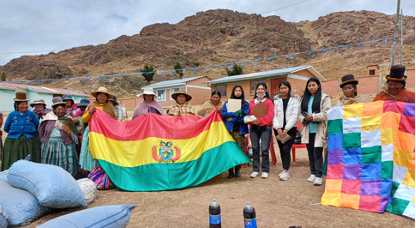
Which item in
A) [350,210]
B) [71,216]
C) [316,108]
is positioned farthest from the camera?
[316,108]

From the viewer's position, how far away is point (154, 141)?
14.3 feet

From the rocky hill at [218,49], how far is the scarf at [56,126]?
101ft

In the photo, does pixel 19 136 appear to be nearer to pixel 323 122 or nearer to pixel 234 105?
pixel 234 105

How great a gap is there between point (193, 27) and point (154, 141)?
100001 mm

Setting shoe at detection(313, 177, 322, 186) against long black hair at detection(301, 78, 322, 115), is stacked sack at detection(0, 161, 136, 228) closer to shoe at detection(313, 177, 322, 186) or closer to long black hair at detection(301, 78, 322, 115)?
shoe at detection(313, 177, 322, 186)

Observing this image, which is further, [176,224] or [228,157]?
[228,157]

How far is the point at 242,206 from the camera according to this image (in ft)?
10.5

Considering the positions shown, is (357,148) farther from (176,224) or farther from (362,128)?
(176,224)

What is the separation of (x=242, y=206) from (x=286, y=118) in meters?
1.84

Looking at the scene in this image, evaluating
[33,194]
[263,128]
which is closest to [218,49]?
[263,128]

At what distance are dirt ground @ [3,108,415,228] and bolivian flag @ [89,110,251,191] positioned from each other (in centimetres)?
24

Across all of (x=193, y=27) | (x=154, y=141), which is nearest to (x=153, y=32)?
(x=193, y=27)

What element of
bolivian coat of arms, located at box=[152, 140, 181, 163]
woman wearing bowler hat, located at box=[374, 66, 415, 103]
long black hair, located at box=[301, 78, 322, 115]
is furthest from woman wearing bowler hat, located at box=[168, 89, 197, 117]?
woman wearing bowler hat, located at box=[374, 66, 415, 103]

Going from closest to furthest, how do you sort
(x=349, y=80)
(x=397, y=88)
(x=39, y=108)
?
(x=397, y=88) < (x=349, y=80) < (x=39, y=108)
